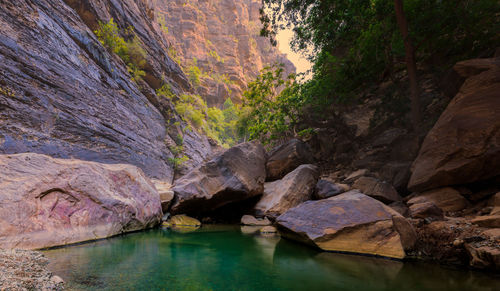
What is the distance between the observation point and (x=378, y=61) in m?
9.45

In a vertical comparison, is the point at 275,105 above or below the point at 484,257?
above

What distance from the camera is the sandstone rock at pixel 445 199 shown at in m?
5.15

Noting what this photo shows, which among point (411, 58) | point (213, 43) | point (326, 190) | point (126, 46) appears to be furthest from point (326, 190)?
point (213, 43)

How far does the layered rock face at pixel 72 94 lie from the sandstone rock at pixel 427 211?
10.5 metres

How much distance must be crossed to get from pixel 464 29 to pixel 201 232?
10320 mm

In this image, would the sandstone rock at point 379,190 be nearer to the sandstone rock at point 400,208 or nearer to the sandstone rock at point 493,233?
the sandstone rock at point 400,208

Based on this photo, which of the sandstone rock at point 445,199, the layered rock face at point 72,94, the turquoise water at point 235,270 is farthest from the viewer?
the layered rock face at point 72,94

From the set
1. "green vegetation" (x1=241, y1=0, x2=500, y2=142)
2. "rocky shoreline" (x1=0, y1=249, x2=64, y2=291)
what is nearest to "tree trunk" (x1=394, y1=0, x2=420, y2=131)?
"green vegetation" (x1=241, y1=0, x2=500, y2=142)

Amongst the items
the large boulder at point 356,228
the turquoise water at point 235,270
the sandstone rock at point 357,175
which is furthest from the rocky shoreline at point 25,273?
the sandstone rock at point 357,175

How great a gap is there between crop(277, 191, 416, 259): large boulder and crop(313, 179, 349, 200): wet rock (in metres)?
2.36

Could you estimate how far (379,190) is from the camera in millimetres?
6645

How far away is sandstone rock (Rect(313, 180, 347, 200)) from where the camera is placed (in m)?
7.70

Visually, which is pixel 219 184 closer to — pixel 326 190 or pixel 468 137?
pixel 326 190

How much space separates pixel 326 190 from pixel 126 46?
48.2 feet
